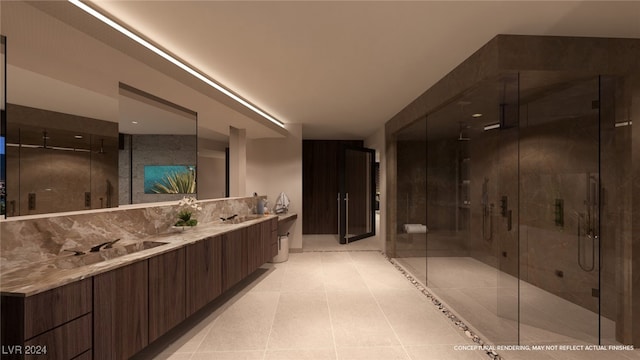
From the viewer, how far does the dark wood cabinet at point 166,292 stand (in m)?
1.97

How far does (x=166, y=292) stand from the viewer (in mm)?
2109

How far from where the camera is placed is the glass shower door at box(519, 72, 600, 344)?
2.58 metres

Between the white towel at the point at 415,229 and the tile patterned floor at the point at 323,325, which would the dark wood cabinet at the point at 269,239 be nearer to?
the tile patterned floor at the point at 323,325

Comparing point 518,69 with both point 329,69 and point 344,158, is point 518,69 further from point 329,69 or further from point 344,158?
point 344,158

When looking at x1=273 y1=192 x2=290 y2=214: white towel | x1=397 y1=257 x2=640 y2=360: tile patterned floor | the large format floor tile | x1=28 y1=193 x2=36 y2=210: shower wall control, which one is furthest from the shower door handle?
x1=28 y1=193 x2=36 y2=210: shower wall control

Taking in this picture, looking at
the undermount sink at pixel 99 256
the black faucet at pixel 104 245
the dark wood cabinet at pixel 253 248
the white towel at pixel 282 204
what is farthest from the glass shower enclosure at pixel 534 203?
the black faucet at pixel 104 245

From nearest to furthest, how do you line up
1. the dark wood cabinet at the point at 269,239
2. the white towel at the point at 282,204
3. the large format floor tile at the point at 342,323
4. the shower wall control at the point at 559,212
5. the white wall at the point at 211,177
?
1. the large format floor tile at the point at 342,323
2. the shower wall control at the point at 559,212
3. the white wall at the point at 211,177
4. the dark wood cabinet at the point at 269,239
5. the white towel at the point at 282,204

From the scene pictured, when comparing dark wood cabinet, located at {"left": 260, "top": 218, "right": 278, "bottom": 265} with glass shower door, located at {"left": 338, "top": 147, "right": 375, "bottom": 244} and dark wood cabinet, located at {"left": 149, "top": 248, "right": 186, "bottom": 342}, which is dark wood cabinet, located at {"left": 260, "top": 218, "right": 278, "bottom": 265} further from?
glass shower door, located at {"left": 338, "top": 147, "right": 375, "bottom": 244}

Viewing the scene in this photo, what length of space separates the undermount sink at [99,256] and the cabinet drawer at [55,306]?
0.40 m

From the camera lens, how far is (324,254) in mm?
5285

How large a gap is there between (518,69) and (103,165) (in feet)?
11.7

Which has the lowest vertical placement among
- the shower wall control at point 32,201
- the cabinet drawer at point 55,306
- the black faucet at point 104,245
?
the cabinet drawer at point 55,306

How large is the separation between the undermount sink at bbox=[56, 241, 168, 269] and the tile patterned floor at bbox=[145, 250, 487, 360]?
2.84ft

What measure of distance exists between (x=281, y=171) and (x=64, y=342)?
432 cm
